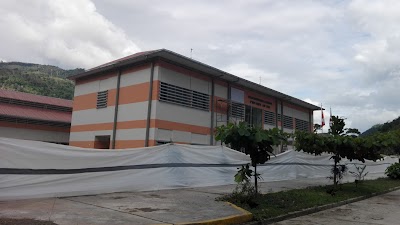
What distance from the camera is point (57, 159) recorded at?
10.1 metres

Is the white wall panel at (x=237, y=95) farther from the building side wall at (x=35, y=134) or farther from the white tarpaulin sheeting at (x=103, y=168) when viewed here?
the building side wall at (x=35, y=134)

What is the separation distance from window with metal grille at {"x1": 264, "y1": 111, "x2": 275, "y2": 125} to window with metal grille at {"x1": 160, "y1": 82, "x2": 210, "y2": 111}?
320 inches

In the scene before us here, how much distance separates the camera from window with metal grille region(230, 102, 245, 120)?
2678 centimetres

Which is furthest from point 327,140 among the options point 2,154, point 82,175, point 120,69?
point 120,69

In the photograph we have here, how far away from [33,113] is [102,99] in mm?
10905

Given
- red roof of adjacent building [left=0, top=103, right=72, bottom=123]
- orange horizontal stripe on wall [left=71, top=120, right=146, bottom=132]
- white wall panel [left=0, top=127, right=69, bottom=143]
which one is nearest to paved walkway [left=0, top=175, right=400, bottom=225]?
orange horizontal stripe on wall [left=71, top=120, right=146, bottom=132]

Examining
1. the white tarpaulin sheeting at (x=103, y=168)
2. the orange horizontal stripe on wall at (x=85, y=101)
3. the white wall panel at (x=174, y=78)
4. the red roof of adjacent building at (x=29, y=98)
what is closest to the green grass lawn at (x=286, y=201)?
the white tarpaulin sheeting at (x=103, y=168)

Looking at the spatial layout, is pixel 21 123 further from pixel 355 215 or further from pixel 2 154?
pixel 355 215

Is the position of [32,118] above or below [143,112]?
above

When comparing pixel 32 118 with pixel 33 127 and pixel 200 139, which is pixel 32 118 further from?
pixel 200 139

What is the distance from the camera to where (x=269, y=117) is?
103ft

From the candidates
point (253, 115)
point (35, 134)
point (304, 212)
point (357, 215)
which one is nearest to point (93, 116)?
point (35, 134)

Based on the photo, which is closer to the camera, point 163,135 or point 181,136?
point 163,135

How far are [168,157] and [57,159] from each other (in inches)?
176
